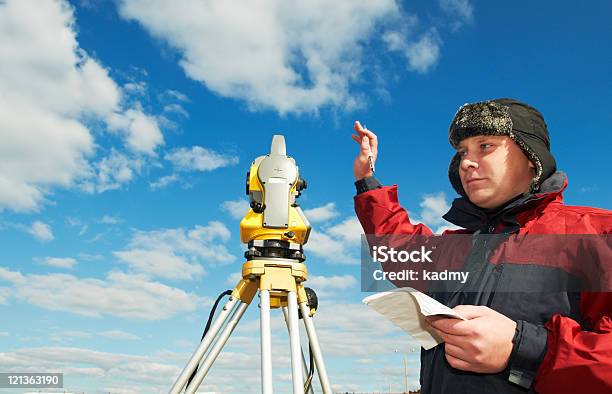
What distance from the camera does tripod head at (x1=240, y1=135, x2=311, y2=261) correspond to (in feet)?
12.4

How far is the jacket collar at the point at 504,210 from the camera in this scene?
78.4 inches

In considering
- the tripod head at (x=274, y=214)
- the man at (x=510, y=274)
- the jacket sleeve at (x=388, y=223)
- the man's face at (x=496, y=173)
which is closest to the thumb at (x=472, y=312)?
the man at (x=510, y=274)

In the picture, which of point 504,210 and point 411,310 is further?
point 504,210

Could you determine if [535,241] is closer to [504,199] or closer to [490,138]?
[504,199]

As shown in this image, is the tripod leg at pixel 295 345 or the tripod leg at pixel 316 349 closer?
the tripod leg at pixel 295 345

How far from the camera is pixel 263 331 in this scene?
340cm

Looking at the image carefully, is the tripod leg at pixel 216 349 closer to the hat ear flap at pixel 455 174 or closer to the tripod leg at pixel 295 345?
the tripod leg at pixel 295 345

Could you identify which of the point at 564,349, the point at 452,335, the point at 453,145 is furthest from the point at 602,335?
the point at 453,145

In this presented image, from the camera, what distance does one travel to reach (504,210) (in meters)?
2.02

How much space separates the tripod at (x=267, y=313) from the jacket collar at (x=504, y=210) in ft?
5.13

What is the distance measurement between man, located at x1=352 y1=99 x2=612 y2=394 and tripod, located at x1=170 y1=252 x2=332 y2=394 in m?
1.19

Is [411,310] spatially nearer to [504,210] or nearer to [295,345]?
[504,210]

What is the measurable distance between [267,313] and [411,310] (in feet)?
6.85

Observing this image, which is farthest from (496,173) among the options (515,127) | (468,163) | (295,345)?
(295,345)
